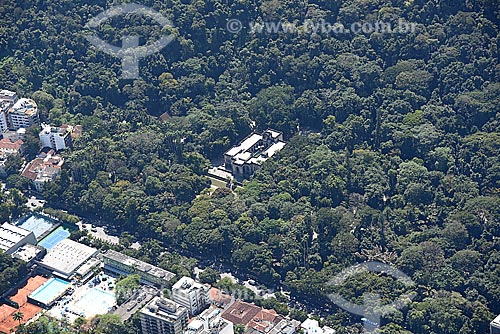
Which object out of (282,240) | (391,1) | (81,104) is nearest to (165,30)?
(81,104)

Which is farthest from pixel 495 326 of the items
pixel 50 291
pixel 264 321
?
pixel 50 291

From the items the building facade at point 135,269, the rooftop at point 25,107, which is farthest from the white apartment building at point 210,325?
the rooftop at point 25,107

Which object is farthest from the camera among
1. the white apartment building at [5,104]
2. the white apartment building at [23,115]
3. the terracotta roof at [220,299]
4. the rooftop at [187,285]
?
the white apartment building at [5,104]

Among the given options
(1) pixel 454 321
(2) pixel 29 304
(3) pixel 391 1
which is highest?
(3) pixel 391 1

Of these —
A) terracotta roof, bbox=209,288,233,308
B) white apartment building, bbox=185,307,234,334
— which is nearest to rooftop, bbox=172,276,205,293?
terracotta roof, bbox=209,288,233,308

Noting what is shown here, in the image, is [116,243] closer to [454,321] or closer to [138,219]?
[138,219]

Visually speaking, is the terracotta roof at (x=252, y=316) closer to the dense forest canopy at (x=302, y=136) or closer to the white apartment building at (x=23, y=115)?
the dense forest canopy at (x=302, y=136)
